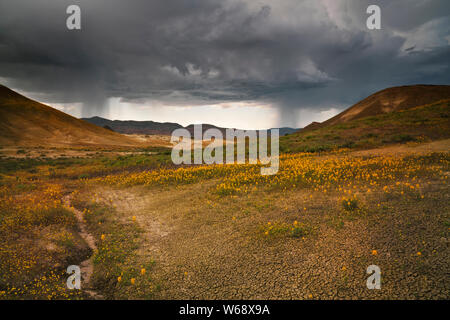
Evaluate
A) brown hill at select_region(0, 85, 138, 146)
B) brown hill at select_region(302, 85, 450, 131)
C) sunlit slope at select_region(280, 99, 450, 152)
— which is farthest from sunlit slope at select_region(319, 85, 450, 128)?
brown hill at select_region(0, 85, 138, 146)

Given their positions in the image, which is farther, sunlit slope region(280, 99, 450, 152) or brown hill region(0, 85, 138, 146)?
brown hill region(0, 85, 138, 146)

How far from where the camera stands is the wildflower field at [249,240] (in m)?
4.92

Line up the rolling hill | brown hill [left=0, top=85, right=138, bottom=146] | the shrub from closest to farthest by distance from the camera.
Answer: the shrub, the rolling hill, brown hill [left=0, top=85, right=138, bottom=146]

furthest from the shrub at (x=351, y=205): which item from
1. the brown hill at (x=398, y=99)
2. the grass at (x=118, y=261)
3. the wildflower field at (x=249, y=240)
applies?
the brown hill at (x=398, y=99)

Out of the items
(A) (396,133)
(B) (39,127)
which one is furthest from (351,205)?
(B) (39,127)

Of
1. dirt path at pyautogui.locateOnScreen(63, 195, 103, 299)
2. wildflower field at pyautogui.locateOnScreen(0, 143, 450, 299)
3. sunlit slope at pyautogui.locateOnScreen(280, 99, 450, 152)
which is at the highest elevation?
sunlit slope at pyautogui.locateOnScreen(280, 99, 450, 152)

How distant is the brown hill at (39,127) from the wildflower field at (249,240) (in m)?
69.0

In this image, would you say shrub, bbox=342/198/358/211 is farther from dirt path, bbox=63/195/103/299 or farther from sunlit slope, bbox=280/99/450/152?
sunlit slope, bbox=280/99/450/152

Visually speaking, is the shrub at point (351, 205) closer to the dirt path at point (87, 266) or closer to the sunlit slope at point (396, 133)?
the dirt path at point (87, 266)

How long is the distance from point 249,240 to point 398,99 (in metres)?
58.5

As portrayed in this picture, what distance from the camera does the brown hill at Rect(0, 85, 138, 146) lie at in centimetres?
6569

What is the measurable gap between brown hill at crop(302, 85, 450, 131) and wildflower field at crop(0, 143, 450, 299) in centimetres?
4368
